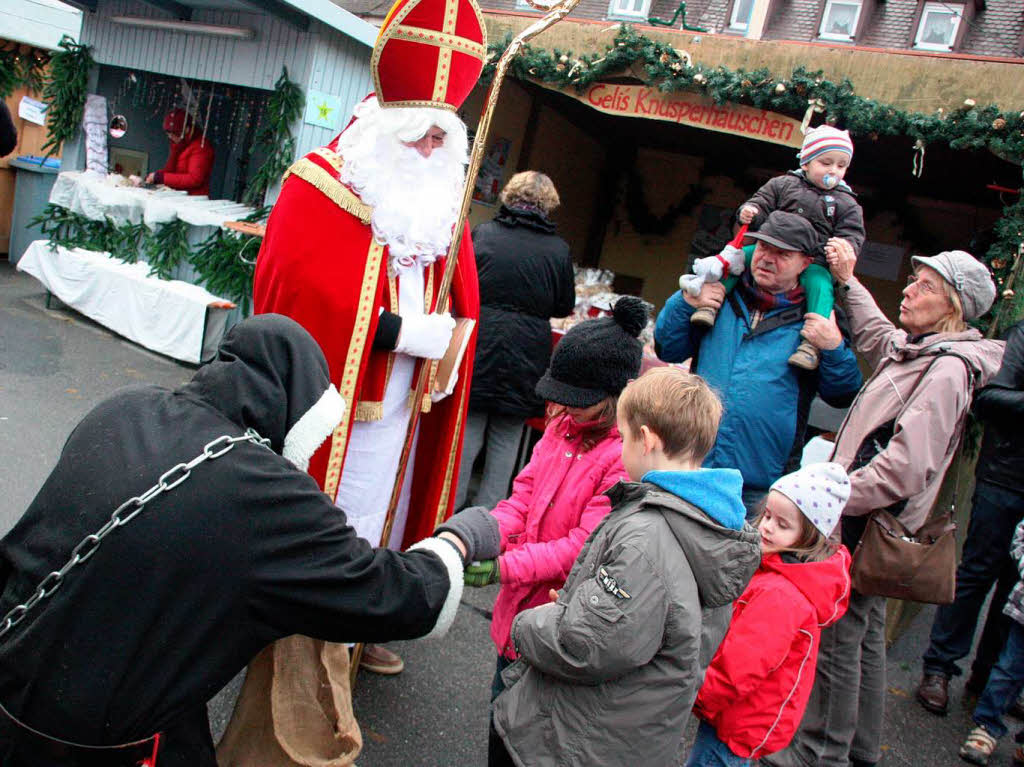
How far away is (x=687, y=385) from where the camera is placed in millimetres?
1959

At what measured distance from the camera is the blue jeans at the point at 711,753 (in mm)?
2377

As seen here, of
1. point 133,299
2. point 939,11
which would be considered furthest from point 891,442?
point 939,11

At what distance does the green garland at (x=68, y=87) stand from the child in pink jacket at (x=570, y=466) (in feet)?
26.3

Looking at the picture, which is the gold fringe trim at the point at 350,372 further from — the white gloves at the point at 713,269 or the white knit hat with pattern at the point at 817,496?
the white knit hat with pattern at the point at 817,496

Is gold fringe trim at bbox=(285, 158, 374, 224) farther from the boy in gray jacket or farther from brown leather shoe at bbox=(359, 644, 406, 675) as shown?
brown leather shoe at bbox=(359, 644, 406, 675)

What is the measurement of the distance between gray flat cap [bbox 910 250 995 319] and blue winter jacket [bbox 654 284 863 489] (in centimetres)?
46

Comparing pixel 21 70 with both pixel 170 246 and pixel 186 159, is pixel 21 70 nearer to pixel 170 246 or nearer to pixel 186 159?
pixel 186 159

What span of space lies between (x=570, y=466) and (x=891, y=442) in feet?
4.37

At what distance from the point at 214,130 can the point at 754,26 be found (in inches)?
247

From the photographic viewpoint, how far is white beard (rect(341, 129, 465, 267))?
9.68 ft

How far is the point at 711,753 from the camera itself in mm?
2398

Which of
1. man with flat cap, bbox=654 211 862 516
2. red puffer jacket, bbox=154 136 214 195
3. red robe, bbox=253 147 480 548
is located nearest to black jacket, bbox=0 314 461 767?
red robe, bbox=253 147 480 548

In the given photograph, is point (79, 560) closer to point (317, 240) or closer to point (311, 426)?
point (311, 426)

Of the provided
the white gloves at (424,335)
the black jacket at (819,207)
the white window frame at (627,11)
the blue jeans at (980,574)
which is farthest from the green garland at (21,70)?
the blue jeans at (980,574)
